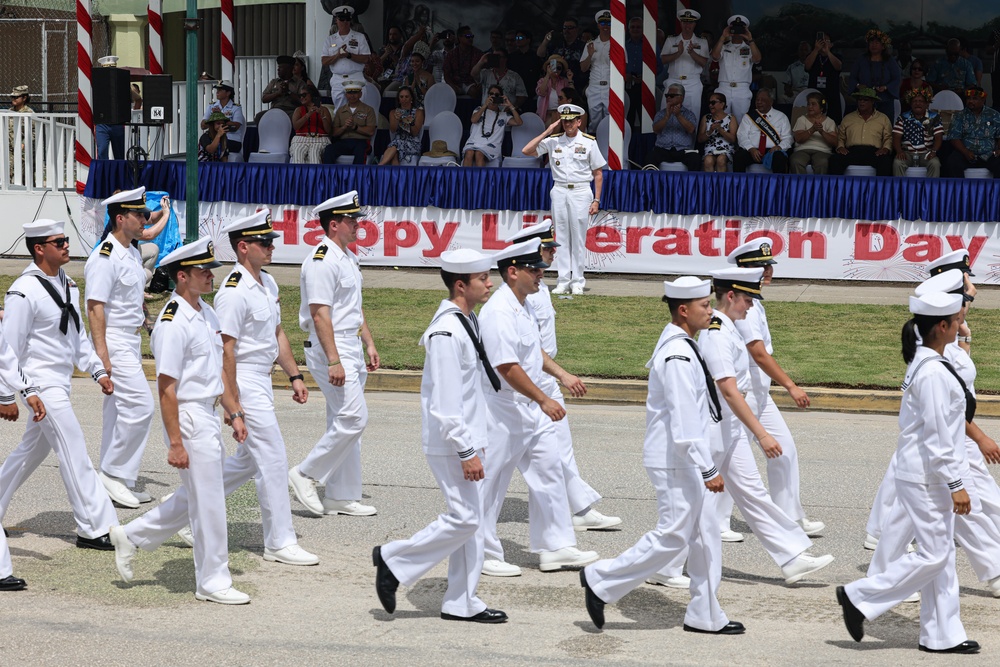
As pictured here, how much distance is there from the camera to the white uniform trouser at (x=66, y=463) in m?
7.92

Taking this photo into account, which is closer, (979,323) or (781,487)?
(781,487)

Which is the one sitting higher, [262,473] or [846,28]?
[846,28]

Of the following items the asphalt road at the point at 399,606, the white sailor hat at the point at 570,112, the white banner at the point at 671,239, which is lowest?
the asphalt road at the point at 399,606

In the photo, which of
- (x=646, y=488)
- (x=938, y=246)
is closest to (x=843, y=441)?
(x=646, y=488)

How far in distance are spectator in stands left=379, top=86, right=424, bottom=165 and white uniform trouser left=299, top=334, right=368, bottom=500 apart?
12.0m

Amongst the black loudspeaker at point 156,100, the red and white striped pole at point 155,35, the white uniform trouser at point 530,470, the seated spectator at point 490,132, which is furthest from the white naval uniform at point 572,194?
the white uniform trouser at point 530,470

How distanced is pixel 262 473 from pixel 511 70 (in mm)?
15147

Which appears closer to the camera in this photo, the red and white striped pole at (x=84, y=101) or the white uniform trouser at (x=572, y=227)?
the white uniform trouser at (x=572, y=227)

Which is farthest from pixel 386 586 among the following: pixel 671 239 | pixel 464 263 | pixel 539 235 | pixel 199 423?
pixel 671 239

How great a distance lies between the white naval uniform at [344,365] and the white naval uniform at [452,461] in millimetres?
1913

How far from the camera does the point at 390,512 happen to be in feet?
29.5

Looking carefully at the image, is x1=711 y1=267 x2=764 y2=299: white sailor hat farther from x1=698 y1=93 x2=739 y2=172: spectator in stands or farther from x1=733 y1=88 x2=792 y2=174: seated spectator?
x1=733 y1=88 x2=792 y2=174: seated spectator

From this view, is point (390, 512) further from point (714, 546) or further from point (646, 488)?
point (714, 546)

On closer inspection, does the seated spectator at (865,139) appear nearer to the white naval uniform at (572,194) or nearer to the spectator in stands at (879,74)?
the spectator in stands at (879,74)
